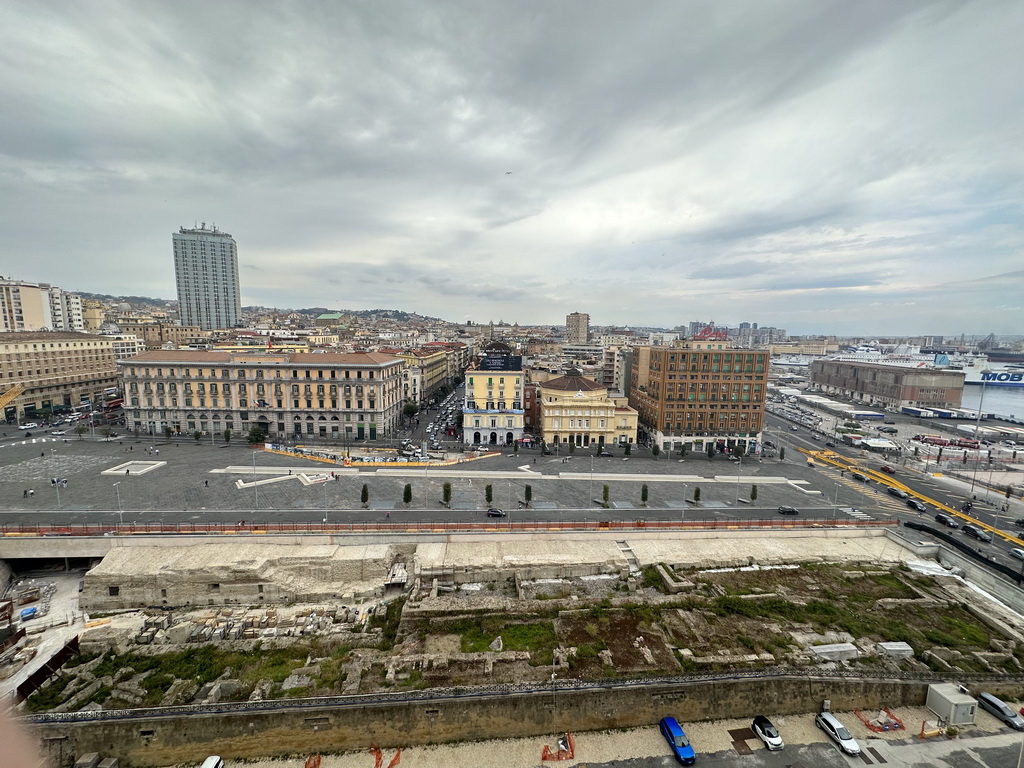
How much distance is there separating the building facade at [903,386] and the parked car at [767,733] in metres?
123

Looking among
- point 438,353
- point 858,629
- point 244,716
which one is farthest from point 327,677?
point 438,353

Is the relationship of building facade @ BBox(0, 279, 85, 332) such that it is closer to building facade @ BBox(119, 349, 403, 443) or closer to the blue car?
building facade @ BBox(119, 349, 403, 443)

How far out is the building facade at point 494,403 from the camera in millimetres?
79875

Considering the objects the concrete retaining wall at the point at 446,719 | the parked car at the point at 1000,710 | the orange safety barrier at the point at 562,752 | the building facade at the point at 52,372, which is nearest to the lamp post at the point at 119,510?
the concrete retaining wall at the point at 446,719

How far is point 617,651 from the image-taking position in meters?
32.6

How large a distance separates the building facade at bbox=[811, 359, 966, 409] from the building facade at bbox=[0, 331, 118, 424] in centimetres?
18107

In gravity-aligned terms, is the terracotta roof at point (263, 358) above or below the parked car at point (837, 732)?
above

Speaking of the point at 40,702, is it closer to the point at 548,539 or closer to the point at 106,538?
the point at 106,538

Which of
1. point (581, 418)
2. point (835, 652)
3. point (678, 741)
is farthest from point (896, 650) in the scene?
point (581, 418)

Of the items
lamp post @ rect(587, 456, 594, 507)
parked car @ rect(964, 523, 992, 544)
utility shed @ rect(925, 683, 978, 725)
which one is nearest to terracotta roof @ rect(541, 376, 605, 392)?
lamp post @ rect(587, 456, 594, 507)

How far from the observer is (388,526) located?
45.3m

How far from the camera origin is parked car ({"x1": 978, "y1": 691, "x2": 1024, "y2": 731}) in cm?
2969

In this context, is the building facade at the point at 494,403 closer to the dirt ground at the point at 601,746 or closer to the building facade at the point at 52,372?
the dirt ground at the point at 601,746

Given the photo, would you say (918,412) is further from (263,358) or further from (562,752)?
(263,358)
